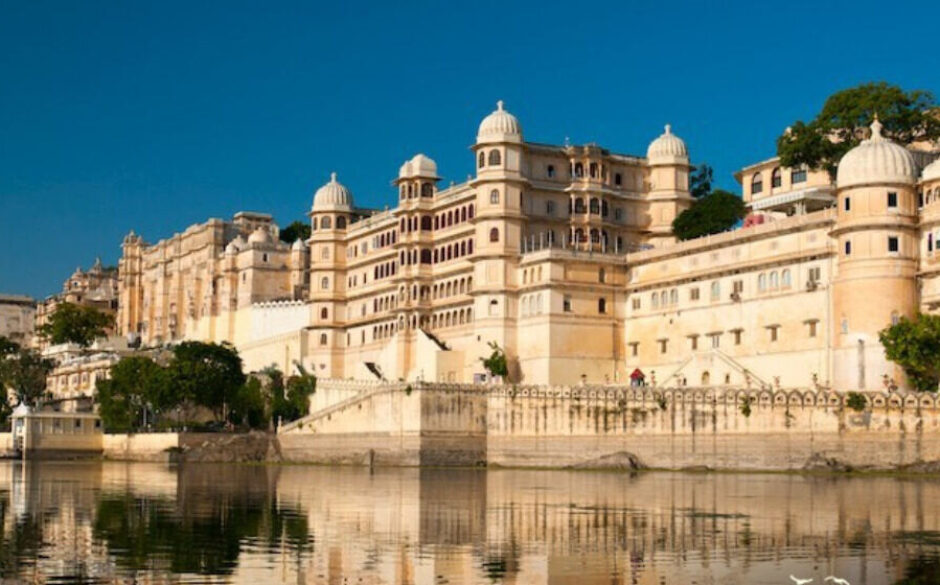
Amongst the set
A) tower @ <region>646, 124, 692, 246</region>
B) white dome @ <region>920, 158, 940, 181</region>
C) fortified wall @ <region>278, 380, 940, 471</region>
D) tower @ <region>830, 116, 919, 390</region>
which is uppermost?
tower @ <region>646, 124, 692, 246</region>

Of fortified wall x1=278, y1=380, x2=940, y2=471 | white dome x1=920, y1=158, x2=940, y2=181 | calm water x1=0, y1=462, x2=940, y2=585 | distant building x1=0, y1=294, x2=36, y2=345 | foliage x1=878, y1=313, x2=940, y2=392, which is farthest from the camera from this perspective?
distant building x1=0, y1=294, x2=36, y2=345

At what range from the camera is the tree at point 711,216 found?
79688mm

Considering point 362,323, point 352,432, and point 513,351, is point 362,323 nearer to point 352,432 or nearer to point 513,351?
point 513,351

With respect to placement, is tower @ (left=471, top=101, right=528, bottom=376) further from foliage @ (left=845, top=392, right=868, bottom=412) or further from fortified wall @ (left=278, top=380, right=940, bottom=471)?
foliage @ (left=845, top=392, right=868, bottom=412)

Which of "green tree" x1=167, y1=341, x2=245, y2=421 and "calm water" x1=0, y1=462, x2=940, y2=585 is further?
"green tree" x1=167, y1=341, x2=245, y2=421

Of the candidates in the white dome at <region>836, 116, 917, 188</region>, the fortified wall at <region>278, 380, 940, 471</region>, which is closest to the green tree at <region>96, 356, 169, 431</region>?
the fortified wall at <region>278, 380, 940, 471</region>

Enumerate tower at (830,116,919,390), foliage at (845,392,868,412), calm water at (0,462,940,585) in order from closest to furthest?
calm water at (0,462,940,585) → foliage at (845,392,868,412) → tower at (830,116,919,390)

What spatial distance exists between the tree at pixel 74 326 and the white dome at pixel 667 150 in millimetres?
64770

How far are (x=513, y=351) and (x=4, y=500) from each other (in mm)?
38825

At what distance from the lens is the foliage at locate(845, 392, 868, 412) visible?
53972 millimetres

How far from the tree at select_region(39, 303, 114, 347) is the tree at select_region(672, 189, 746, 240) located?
66703 mm

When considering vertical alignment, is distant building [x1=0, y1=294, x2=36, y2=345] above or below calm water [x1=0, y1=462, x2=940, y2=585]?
above

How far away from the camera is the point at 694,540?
29422mm

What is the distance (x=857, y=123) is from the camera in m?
69.8
